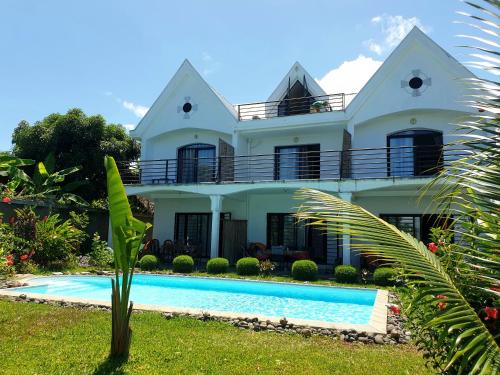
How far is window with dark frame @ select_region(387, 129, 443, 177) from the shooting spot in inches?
610

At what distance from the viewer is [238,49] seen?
38.0 feet

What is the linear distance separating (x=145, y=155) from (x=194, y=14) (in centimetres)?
1130

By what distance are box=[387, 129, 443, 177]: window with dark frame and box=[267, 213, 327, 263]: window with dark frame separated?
13.7 feet

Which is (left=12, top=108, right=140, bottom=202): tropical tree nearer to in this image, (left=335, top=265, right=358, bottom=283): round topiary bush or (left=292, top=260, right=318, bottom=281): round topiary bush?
(left=292, top=260, right=318, bottom=281): round topiary bush

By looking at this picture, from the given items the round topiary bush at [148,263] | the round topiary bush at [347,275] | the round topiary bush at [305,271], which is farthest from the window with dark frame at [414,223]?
the round topiary bush at [148,263]

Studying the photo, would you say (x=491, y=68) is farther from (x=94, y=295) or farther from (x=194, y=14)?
(x=94, y=295)

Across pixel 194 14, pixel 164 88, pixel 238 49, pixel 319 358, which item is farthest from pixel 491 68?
pixel 164 88

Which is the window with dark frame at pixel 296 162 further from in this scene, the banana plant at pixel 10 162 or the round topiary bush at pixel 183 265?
the banana plant at pixel 10 162

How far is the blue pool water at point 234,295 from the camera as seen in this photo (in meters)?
9.67

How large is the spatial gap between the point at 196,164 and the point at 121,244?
1502 cm

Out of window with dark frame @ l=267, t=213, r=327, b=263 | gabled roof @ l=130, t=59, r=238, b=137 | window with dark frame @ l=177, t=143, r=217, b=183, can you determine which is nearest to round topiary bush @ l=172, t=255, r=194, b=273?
window with dark frame @ l=267, t=213, r=327, b=263

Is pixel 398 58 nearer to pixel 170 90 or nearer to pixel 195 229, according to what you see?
pixel 170 90

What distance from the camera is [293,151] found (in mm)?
18281

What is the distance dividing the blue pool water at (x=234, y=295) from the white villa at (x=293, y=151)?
2668 mm
